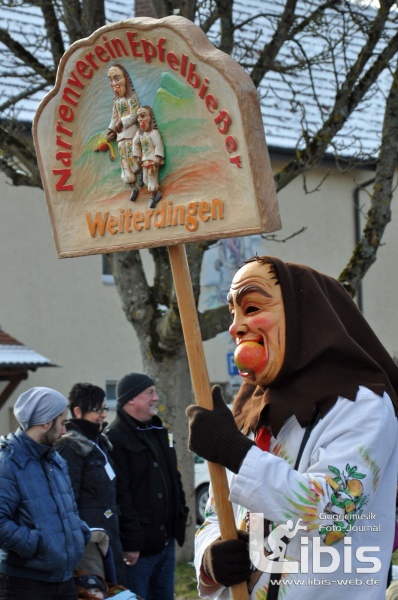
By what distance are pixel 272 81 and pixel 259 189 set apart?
60.5 feet

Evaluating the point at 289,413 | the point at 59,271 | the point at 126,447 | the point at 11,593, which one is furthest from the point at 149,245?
the point at 59,271

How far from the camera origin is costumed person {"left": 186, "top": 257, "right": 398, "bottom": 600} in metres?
2.82

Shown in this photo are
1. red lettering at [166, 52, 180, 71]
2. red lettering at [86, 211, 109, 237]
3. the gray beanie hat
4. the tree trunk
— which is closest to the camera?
red lettering at [166, 52, 180, 71]

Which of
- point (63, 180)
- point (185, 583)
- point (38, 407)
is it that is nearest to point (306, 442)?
point (63, 180)

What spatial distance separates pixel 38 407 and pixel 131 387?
136 centimetres

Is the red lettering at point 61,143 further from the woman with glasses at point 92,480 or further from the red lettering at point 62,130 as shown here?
the woman with glasses at point 92,480

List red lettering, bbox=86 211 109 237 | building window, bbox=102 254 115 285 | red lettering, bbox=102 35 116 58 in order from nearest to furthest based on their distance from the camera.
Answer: red lettering, bbox=102 35 116 58
red lettering, bbox=86 211 109 237
building window, bbox=102 254 115 285

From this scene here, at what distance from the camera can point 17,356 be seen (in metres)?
15.5

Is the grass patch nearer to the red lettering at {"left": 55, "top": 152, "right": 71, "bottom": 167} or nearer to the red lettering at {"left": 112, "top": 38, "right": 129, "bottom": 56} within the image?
the red lettering at {"left": 55, "top": 152, "right": 71, "bottom": 167}

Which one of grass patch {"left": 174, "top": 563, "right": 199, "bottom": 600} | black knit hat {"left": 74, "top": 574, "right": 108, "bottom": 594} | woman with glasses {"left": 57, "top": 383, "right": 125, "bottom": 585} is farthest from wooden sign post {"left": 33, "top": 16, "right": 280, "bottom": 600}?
grass patch {"left": 174, "top": 563, "right": 199, "bottom": 600}

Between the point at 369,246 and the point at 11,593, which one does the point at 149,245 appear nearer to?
the point at 11,593

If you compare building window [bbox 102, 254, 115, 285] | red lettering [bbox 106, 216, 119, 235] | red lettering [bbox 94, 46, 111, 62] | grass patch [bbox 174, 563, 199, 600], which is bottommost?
grass patch [bbox 174, 563, 199, 600]

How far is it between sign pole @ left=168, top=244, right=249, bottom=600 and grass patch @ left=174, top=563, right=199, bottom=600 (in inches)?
237

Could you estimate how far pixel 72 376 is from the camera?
17.0 m
